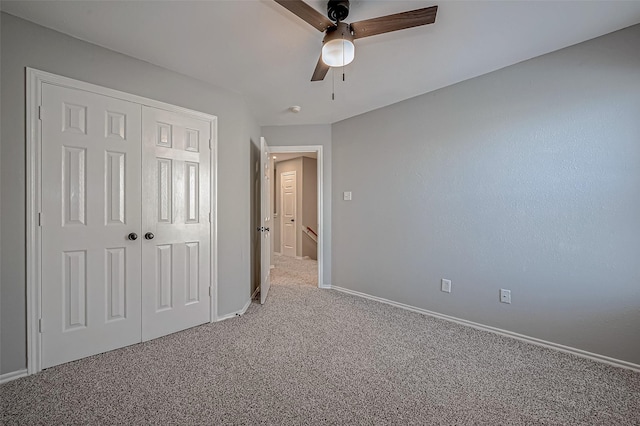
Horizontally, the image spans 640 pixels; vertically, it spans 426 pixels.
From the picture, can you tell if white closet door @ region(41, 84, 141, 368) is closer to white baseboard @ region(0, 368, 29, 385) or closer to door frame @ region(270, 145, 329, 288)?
white baseboard @ region(0, 368, 29, 385)

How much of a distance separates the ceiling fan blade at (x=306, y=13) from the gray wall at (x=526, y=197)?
5.97ft

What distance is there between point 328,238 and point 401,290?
4.06 feet

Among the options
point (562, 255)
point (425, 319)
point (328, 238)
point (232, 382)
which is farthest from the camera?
point (328, 238)

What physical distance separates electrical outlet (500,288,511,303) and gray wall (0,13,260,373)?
2593 millimetres

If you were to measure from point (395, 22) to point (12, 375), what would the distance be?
321cm

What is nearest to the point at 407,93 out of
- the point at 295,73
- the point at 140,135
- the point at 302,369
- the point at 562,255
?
the point at 295,73

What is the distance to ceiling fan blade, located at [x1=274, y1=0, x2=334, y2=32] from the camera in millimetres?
1382

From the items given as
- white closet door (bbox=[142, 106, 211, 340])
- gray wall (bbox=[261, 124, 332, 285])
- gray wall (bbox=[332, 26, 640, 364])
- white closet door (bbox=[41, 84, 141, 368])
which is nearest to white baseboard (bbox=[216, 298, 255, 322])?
white closet door (bbox=[142, 106, 211, 340])

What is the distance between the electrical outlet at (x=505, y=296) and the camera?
2467 millimetres

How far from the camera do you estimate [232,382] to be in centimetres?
177

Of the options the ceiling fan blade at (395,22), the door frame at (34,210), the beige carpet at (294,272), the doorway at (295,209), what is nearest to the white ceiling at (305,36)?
the ceiling fan blade at (395,22)


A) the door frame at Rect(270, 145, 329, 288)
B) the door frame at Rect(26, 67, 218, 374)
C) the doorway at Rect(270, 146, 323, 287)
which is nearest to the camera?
the door frame at Rect(26, 67, 218, 374)

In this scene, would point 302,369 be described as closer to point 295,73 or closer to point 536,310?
point 536,310

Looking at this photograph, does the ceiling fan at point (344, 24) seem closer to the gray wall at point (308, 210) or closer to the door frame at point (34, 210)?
the door frame at point (34, 210)
